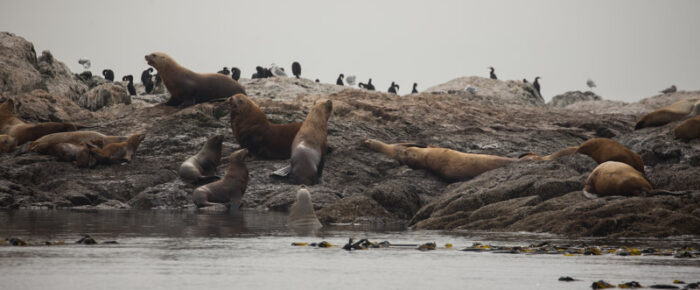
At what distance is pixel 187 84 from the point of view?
22781mm

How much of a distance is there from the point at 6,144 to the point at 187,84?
492 cm

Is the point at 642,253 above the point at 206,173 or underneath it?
underneath

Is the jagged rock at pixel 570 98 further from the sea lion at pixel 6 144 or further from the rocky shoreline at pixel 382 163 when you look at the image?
the sea lion at pixel 6 144

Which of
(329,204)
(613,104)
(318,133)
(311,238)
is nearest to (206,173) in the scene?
(318,133)

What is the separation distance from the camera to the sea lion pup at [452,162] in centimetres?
1772

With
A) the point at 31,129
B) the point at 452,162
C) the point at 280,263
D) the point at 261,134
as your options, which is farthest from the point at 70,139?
the point at 280,263

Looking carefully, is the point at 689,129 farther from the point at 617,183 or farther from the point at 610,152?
the point at 617,183

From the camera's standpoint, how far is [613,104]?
1298 inches

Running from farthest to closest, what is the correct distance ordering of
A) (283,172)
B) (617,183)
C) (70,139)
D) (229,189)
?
1. (70,139)
2. (283,172)
3. (229,189)
4. (617,183)

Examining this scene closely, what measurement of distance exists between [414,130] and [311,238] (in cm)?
1223

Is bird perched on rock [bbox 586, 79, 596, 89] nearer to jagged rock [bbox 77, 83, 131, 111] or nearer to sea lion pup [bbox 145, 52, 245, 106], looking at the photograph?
jagged rock [bbox 77, 83, 131, 111]

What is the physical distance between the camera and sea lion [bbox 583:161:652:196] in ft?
39.8

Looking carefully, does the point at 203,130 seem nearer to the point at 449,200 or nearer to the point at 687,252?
the point at 449,200

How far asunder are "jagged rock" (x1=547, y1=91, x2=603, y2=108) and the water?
3351 centimetres
